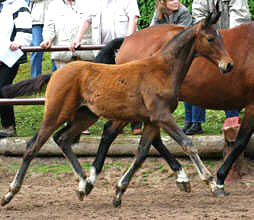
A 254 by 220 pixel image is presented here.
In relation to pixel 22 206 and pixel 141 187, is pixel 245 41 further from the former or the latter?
pixel 22 206

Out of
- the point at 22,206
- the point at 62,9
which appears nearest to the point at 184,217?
the point at 22,206

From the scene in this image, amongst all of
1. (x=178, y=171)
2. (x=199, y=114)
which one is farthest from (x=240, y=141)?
(x=199, y=114)

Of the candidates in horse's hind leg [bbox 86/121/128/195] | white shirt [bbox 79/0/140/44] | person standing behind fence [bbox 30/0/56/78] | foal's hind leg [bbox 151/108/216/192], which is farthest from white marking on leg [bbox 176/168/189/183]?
person standing behind fence [bbox 30/0/56/78]

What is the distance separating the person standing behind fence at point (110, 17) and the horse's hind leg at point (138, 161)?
2285mm

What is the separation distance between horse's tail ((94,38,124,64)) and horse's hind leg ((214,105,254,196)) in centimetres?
176

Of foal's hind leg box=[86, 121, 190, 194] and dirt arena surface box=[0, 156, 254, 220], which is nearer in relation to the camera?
dirt arena surface box=[0, 156, 254, 220]

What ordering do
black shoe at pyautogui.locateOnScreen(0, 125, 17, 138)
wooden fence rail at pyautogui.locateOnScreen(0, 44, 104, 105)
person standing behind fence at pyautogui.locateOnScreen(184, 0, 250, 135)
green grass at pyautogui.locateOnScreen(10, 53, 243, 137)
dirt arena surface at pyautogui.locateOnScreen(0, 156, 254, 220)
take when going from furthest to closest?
green grass at pyautogui.locateOnScreen(10, 53, 243, 137) < black shoe at pyautogui.locateOnScreen(0, 125, 17, 138) < wooden fence rail at pyautogui.locateOnScreen(0, 44, 104, 105) < person standing behind fence at pyautogui.locateOnScreen(184, 0, 250, 135) < dirt arena surface at pyautogui.locateOnScreen(0, 156, 254, 220)

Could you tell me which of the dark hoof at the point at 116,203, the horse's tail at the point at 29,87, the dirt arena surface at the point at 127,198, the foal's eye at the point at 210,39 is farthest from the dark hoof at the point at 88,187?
the foal's eye at the point at 210,39

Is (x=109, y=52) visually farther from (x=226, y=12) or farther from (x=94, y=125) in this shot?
(x=94, y=125)

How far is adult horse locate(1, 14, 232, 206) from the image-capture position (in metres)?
5.52

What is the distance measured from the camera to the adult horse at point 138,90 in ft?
18.1

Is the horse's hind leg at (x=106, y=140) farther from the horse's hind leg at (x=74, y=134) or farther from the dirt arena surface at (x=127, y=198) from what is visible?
the dirt arena surface at (x=127, y=198)

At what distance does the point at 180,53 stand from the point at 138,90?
1.79 ft

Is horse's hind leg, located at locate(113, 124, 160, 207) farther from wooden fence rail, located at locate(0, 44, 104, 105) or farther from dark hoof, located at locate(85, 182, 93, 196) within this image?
wooden fence rail, located at locate(0, 44, 104, 105)
